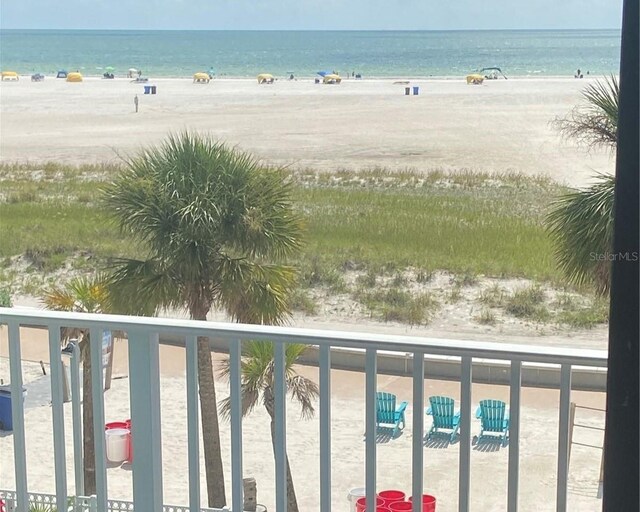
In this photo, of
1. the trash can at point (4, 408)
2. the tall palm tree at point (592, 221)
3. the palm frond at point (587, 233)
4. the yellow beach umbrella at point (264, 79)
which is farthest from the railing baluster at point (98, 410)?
the yellow beach umbrella at point (264, 79)

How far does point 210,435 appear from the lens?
331 inches

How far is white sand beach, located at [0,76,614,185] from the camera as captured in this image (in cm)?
3153

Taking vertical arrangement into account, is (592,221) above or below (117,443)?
above

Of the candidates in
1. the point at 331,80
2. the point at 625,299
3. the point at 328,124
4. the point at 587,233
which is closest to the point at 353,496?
the point at 587,233

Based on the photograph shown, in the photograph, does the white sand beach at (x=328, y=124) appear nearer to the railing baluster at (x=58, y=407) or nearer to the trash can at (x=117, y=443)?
the trash can at (x=117, y=443)

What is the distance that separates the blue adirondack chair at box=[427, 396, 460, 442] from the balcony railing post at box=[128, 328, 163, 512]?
6918mm

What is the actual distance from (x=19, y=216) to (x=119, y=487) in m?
16.1

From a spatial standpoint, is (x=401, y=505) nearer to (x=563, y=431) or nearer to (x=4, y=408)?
(x=563, y=431)

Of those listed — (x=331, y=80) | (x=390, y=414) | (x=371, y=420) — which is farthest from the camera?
(x=331, y=80)

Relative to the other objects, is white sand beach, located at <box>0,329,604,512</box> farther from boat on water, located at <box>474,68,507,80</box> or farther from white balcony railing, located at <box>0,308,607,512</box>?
boat on water, located at <box>474,68,507,80</box>

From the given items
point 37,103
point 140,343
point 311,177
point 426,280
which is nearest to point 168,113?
point 37,103

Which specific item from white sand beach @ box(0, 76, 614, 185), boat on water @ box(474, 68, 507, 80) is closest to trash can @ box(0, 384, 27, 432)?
white sand beach @ box(0, 76, 614, 185)

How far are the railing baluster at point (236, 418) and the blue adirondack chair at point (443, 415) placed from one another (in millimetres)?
6885

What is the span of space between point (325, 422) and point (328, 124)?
38522mm
